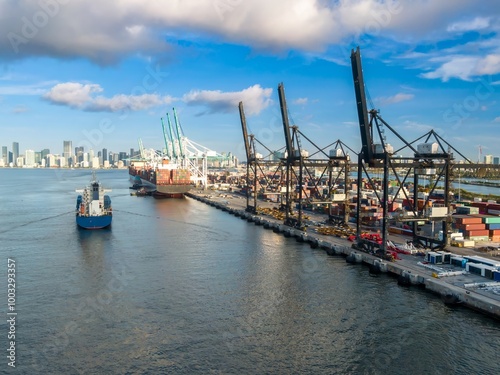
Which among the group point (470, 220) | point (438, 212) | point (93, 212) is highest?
point (438, 212)

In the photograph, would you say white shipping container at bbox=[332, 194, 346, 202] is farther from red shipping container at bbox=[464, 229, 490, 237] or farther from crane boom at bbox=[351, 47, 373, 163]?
red shipping container at bbox=[464, 229, 490, 237]

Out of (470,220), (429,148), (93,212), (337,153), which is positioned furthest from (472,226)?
(93,212)

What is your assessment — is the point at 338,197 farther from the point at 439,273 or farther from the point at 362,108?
the point at 439,273

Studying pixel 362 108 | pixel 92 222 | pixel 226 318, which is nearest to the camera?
pixel 226 318

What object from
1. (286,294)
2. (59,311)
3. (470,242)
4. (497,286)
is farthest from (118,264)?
(470,242)

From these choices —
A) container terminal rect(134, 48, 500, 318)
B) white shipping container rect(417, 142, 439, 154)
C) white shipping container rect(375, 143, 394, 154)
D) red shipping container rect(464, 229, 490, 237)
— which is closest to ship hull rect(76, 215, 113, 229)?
container terminal rect(134, 48, 500, 318)

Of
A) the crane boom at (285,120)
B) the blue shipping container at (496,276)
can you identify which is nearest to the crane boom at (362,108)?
the blue shipping container at (496,276)

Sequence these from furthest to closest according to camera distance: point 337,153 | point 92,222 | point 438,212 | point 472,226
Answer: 1. point 92,222
2. point 337,153
3. point 472,226
4. point 438,212
